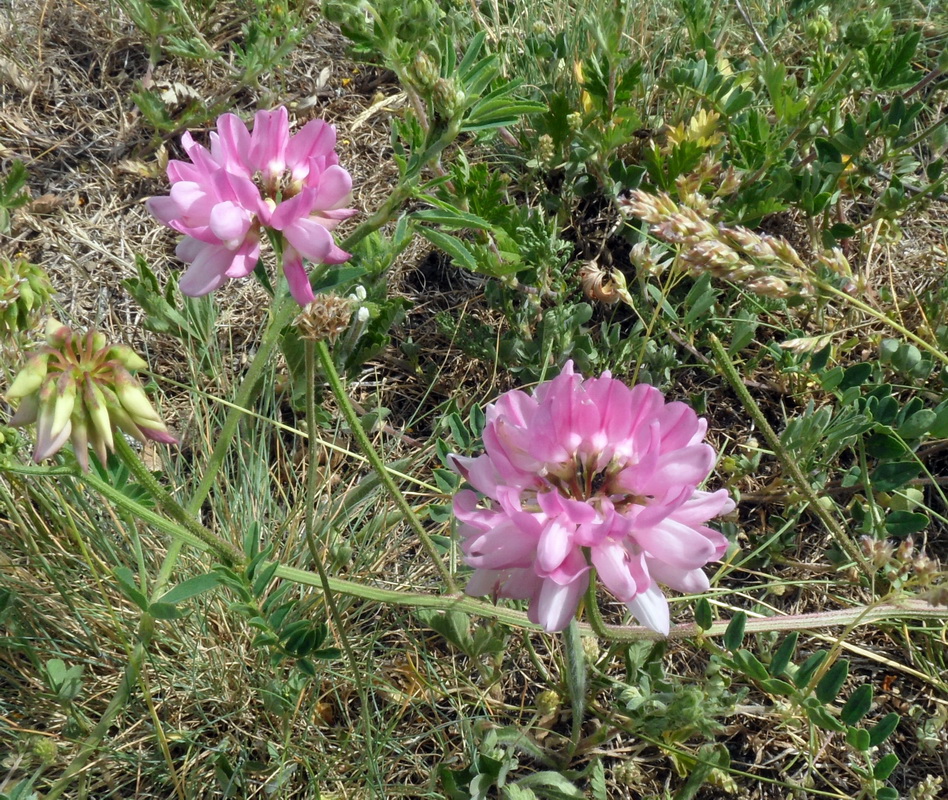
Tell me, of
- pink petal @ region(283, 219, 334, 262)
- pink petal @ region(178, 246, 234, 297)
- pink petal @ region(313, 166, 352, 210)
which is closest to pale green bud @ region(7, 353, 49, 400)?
pink petal @ region(178, 246, 234, 297)

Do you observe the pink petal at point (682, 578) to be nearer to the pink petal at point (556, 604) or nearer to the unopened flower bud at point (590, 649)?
the pink petal at point (556, 604)

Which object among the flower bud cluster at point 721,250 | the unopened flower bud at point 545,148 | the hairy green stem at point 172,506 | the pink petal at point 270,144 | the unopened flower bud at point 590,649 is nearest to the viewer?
the hairy green stem at point 172,506

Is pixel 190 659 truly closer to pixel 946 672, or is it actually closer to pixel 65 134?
pixel 946 672

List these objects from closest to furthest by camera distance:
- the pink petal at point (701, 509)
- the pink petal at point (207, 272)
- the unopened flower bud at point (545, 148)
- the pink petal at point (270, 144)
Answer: the pink petal at point (701, 509) → the pink petal at point (207, 272) → the pink petal at point (270, 144) → the unopened flower bud at point (545, 148)

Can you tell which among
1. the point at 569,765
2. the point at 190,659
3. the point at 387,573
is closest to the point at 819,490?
the point at 569,765

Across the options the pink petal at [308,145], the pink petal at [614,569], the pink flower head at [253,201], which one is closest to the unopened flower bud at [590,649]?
the pink petal at [614,569]

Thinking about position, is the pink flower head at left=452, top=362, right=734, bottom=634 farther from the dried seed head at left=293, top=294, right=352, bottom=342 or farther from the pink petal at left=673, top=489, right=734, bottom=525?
the dried seed head at left=293, top=294, right=352, bottom=342

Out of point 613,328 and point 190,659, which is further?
point 613,328
